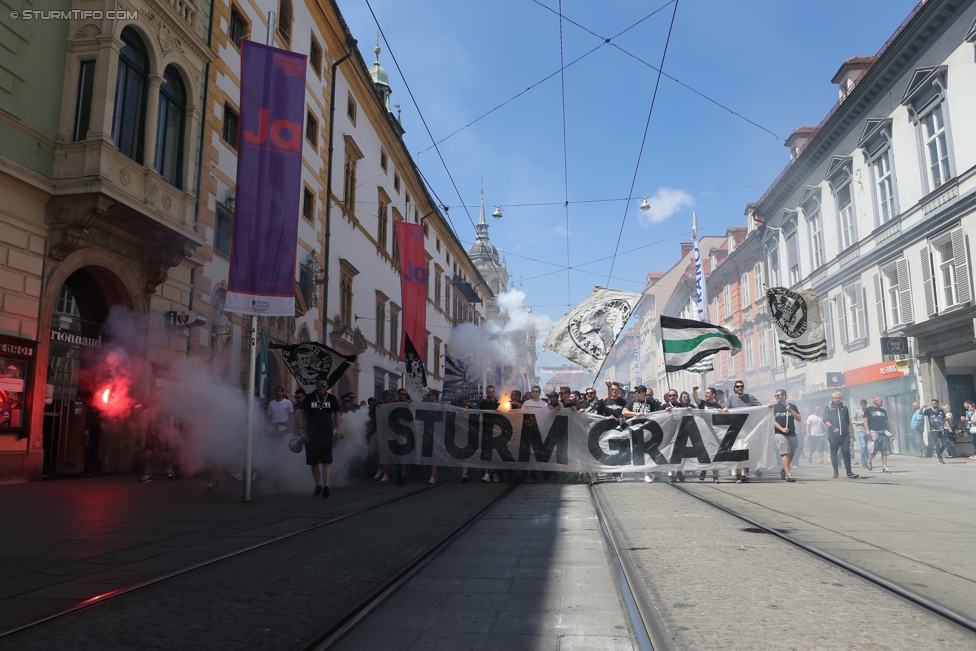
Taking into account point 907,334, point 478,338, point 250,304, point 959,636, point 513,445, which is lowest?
point 959,636

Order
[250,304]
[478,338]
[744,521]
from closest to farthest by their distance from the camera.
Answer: [744,521], [250,304], [478,338]

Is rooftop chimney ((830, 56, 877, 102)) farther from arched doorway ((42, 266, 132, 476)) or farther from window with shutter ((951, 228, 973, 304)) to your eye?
arched doorway ((42, 266, 132, 476))

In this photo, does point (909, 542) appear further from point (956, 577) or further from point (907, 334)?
point (907, 334)

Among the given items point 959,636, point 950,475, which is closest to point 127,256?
point 959,636

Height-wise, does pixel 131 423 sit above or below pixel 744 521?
above

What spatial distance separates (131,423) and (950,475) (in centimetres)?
1619

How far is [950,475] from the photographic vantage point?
14570 millimetres

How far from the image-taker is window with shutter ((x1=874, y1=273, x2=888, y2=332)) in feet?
82.2

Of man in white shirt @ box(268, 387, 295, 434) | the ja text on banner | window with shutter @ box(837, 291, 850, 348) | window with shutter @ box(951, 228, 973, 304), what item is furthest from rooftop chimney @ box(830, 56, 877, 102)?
man in white shirt @ box(268, 387, 295, 434)

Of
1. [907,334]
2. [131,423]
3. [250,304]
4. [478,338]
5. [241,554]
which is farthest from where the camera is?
[478,338]

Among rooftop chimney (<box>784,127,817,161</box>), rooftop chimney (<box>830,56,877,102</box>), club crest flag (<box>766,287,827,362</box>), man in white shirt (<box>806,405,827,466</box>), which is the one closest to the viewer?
club crest flag (<box>766,287,827,362</box>)

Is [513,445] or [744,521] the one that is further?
[513,445]

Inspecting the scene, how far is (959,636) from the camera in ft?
11.5

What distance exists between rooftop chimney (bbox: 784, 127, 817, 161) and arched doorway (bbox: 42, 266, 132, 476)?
29.9 metres
